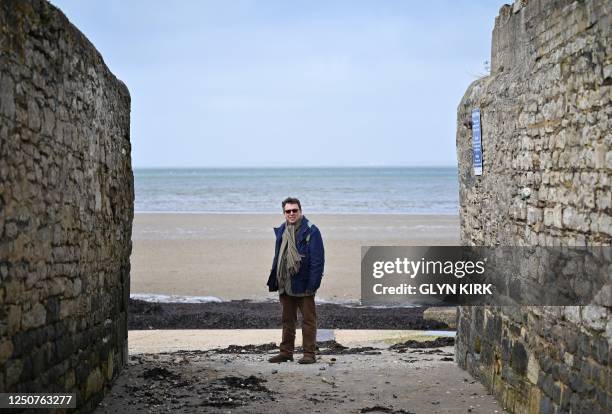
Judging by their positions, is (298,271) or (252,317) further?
(252,317)

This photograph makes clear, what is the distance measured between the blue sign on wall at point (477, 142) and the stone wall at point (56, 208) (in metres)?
3.35

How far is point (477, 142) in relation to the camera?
8.84m

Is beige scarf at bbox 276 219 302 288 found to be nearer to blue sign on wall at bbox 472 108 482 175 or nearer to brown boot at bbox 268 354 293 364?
brown boot at bbox 268 354 293 364

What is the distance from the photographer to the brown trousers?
9.64m

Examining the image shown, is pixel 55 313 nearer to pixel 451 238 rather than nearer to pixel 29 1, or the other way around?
pixel 29 1

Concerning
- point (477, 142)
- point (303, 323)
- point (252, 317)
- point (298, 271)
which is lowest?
point (252, 317)

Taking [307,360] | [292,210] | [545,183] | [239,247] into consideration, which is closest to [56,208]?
[545,183]

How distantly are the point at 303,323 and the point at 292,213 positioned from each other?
3.87ft

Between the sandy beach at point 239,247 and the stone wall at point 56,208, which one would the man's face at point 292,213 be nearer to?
the stone wall at point 56,208

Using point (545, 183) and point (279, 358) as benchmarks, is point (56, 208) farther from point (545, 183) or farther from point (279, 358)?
point (279, 358)

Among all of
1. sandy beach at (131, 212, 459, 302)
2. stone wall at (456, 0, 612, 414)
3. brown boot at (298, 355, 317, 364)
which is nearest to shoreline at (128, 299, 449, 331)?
sandy beach at (131, 212, 459, 302)

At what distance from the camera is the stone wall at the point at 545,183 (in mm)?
5512

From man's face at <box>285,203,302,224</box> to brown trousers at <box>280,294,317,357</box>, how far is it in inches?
31.6

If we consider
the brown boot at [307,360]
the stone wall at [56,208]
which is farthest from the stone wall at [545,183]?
the stone wall at [56,208]
